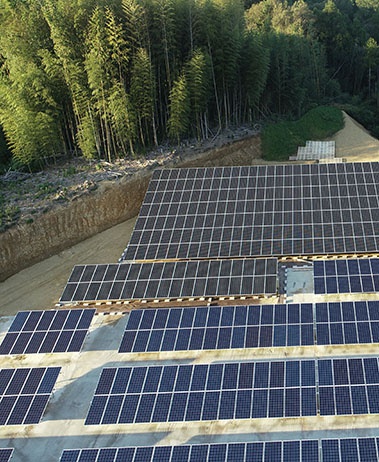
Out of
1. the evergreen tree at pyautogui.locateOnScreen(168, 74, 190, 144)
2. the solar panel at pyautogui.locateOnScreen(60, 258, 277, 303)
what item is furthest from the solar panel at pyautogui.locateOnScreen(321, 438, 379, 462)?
the evergreen tree at pyautogui.locateOnScreen(168, 74, 190, 144)

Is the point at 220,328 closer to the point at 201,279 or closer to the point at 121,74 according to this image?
the point at 201,279

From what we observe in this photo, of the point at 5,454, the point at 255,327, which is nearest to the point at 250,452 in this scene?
the point at 255,327

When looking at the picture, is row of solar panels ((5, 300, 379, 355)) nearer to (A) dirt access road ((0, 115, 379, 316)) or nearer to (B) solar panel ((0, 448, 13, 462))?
(B) solar panel ((0, 448, 13, 462))

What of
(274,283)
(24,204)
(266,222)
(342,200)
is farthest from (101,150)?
(274,283)

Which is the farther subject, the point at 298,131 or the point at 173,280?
the point at 298,131

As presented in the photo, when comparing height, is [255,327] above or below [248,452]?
below

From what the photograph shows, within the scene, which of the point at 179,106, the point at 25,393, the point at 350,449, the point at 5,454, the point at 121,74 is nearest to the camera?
the point at 350,449

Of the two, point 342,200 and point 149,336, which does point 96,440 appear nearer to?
point 149,336
